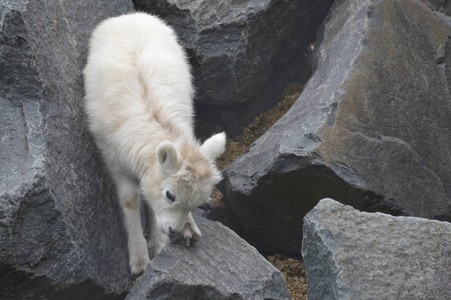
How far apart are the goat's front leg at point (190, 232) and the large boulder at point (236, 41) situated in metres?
3.19

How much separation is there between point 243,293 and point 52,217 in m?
1.88

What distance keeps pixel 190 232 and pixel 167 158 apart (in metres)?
0.91

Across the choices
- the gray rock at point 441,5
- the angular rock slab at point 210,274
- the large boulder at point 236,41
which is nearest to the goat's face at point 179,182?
the angular rock slab at point 210,274

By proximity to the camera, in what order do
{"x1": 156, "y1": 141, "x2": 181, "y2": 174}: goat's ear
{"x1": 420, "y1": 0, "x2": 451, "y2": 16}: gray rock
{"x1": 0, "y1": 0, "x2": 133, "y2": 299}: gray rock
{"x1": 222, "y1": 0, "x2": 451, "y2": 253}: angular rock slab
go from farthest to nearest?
{"x1": 420, "y1": 0, "x2": 451, "y2": 16}: gray rock, {"x1": 222, "y1": 0, "x2": 451, "y2": 253}: angular rock slab, {"x1": 156, "y1": 141, "x2": 181, "y2": 174}: goat's ear, {"x1": 0, "y1": 0, "x2": 133, "y2": 299}: gray rock

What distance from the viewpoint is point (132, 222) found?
262 inches

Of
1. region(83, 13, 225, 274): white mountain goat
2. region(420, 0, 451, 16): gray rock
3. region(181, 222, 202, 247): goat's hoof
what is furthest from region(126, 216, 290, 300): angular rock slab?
region(420, 0, 451, 16): gray rock

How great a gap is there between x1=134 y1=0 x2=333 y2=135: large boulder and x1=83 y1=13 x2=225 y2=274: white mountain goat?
126cm

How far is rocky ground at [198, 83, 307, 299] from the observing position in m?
7.32

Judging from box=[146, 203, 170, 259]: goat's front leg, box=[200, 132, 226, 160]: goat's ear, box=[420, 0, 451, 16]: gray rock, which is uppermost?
box=[420, 0, 451, 16]: gray rock

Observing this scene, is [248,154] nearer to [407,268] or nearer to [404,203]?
[404,203]

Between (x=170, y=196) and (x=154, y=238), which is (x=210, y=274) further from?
(x=154, y=238)

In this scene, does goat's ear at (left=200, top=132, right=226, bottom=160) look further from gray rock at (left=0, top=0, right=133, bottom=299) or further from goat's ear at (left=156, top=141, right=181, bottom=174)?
gray rock at (left=0, top=0, right=133, bottom=299)

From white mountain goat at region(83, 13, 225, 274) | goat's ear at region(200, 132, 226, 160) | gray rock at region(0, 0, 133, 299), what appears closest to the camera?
gray rock at region(0, 0, 133, 299)

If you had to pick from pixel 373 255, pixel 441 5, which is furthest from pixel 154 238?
pixel 441 5
